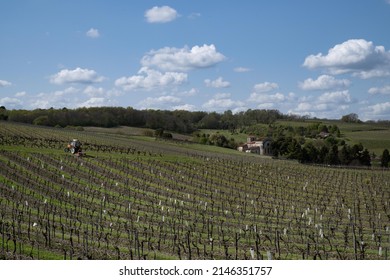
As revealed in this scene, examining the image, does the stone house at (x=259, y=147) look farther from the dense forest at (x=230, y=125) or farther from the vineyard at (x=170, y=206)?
the vineyard at (x=170, y=206)

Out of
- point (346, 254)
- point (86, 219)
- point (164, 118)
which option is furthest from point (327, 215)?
point (164, 118)

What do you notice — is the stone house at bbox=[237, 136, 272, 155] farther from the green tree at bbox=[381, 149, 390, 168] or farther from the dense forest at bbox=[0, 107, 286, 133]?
the green tree at bbox=[381, 149, 390, 168]

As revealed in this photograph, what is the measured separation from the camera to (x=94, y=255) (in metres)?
12.6

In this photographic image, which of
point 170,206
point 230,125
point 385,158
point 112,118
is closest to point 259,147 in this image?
point 230,125

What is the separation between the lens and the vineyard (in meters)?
14.1

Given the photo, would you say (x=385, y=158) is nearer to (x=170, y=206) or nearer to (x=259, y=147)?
(x=259, y=147)

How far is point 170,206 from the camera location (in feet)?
73.0

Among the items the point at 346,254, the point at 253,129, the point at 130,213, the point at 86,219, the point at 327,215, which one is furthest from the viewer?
the point at 253,129

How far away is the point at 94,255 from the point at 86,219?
524cm

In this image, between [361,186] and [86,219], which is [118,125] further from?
[86,219]

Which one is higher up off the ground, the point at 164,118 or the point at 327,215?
the point at 164,118

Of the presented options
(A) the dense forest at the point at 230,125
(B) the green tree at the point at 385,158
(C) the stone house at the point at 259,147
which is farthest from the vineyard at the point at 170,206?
(C) the stone house at the point at 259,147

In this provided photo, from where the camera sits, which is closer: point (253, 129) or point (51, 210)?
point (51, 210)

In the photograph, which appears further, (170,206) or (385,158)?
(385,158)
